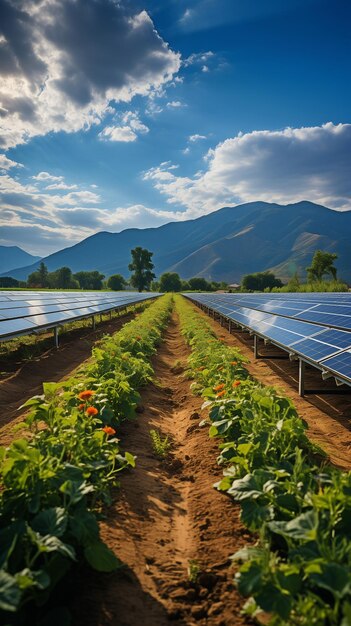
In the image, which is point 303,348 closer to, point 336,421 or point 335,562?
point 336,421

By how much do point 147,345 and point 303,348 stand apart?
4.07m

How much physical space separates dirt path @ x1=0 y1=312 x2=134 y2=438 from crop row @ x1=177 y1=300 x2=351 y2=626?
14.4 feet

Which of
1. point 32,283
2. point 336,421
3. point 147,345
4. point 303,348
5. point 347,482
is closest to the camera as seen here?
point 347,482

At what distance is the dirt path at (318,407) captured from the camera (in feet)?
17.1

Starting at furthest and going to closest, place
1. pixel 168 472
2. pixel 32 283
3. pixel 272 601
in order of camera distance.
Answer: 1. pixel 32 283
2. pixel 168 472
3. pixel 272 601

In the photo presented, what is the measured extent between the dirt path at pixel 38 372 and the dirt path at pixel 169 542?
9.40 ft

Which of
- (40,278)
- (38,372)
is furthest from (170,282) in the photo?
(38,372)

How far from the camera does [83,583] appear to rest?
8.16ft

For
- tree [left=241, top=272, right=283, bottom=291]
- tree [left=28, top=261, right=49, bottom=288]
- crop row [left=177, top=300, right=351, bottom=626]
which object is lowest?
crop row [left=177, top=300, right=351, bottom=626]

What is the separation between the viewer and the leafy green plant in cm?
488

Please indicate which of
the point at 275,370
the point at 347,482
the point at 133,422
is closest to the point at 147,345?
the point at 275,370

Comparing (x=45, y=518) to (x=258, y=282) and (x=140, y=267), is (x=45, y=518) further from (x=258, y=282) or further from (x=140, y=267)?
(x=258, y=282)

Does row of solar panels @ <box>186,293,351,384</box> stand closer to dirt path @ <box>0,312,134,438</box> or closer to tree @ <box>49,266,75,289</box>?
dirt path @ <box>0,312,134,438</box>

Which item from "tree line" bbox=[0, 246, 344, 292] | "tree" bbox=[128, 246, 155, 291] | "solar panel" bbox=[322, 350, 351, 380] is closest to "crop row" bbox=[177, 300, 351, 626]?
"solar panel" bbox=[322, 350, 351, 380]
